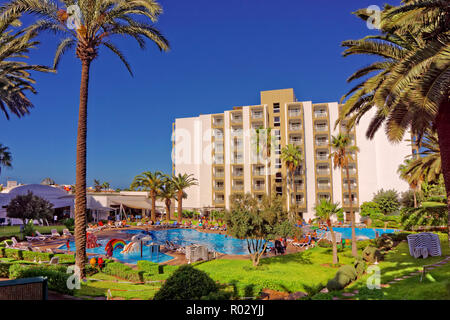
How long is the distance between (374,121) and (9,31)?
21254 millimetres

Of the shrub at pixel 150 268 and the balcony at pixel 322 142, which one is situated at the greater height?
the balcony at pixel 322 142

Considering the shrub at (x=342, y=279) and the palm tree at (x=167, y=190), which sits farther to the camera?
the palm tree at (x=167, y=190)

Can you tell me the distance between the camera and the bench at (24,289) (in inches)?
297

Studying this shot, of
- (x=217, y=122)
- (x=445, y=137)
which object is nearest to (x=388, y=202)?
(x=217, y=122)

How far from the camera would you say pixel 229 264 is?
61.9ft

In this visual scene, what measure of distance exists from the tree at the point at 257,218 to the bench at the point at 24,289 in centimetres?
1014

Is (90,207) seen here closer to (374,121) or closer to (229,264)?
(229,264)

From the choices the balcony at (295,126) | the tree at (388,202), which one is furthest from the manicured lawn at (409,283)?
the balcony at (295,126)

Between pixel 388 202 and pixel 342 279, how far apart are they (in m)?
41.1

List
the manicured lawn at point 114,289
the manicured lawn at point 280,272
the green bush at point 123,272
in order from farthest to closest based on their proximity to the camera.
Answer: the green bush at point 123,272 → the manicured lawn at point 280,272 → the manicured lawn at point 114,289

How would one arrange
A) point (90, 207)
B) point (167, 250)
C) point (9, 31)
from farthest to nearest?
point (90, 207) → point (167, 250) → point (9, 31)

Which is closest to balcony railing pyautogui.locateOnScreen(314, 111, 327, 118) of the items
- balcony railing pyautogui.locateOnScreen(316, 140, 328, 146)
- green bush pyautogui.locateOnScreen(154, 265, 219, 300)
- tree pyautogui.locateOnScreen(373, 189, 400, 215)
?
balcony railing pyautogui.locateOnScreen(316, 140, 328, 146)

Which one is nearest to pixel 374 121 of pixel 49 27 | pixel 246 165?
pixel 49 27

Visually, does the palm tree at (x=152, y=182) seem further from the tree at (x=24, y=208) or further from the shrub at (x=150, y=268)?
the shrub at (x=150, y=268)
